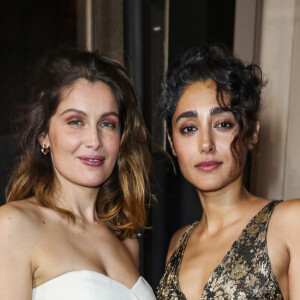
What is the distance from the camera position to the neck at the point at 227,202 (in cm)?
198

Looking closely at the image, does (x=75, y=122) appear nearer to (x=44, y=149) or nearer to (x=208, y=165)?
(x=44, y=149)

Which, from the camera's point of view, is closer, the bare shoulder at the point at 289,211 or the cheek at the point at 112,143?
the bare shoulder at the point at 289,211

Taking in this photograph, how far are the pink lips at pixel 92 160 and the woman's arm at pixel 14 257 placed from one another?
348mm

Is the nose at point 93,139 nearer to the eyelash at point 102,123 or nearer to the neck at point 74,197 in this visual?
the eyelash at point 102,123

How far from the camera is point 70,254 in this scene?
187 centimetres

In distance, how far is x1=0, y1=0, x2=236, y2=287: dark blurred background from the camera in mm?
2562

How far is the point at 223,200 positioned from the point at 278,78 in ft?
5.17

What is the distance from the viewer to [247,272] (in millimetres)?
1739

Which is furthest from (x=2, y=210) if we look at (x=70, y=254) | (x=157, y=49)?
(x=157, y=49)

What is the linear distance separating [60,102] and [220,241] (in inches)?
34.7

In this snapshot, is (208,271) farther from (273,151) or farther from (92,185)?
(273,151)

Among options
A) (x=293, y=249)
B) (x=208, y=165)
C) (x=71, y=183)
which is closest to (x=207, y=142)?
(x=208, y=165)

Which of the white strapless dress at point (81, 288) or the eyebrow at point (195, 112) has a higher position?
the eyebrow at point (195, 112)

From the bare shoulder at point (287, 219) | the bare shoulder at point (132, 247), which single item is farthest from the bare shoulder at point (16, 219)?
the bare shoulder at point (287, 219)
